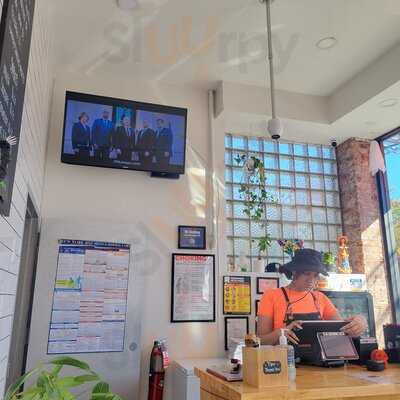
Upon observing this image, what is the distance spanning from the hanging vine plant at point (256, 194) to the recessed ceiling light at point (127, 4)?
1.91m

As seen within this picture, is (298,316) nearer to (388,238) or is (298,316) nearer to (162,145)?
(162,145)

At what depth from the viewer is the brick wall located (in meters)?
4.31

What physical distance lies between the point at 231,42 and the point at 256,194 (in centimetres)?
161

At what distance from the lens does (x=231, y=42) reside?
11.5ft

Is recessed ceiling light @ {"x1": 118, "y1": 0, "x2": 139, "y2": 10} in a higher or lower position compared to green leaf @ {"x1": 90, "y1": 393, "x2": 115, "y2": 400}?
higher

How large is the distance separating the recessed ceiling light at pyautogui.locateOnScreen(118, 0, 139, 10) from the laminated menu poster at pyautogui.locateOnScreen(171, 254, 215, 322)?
215 centimetres

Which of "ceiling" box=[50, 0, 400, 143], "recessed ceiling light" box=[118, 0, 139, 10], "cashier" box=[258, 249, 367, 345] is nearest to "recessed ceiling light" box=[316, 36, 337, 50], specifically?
"ceiling" box=[50, 0, 400, 143]

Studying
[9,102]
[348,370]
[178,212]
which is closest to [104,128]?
[178,212]

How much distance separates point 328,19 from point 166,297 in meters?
2.76

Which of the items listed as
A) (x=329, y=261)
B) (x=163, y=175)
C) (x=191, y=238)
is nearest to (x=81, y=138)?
(x=163, y=175)

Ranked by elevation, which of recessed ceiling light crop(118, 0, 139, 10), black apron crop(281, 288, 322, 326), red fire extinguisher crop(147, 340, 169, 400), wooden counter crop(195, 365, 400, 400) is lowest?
red fire extinguisher crop(147, 340, 169, 400)

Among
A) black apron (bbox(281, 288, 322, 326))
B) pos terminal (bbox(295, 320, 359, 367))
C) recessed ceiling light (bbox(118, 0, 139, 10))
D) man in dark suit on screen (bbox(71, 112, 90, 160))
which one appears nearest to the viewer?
pos terminal (bbox(295, 320, 359, 367))

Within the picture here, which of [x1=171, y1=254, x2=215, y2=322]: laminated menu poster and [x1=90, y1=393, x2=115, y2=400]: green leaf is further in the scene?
[x1=171, y1=254, x2=215, y2=322]: laminated menu poster

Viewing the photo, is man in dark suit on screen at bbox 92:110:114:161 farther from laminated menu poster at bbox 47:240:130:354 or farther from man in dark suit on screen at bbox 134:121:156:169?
laminated menu poster at bbox 47:240:130:354
